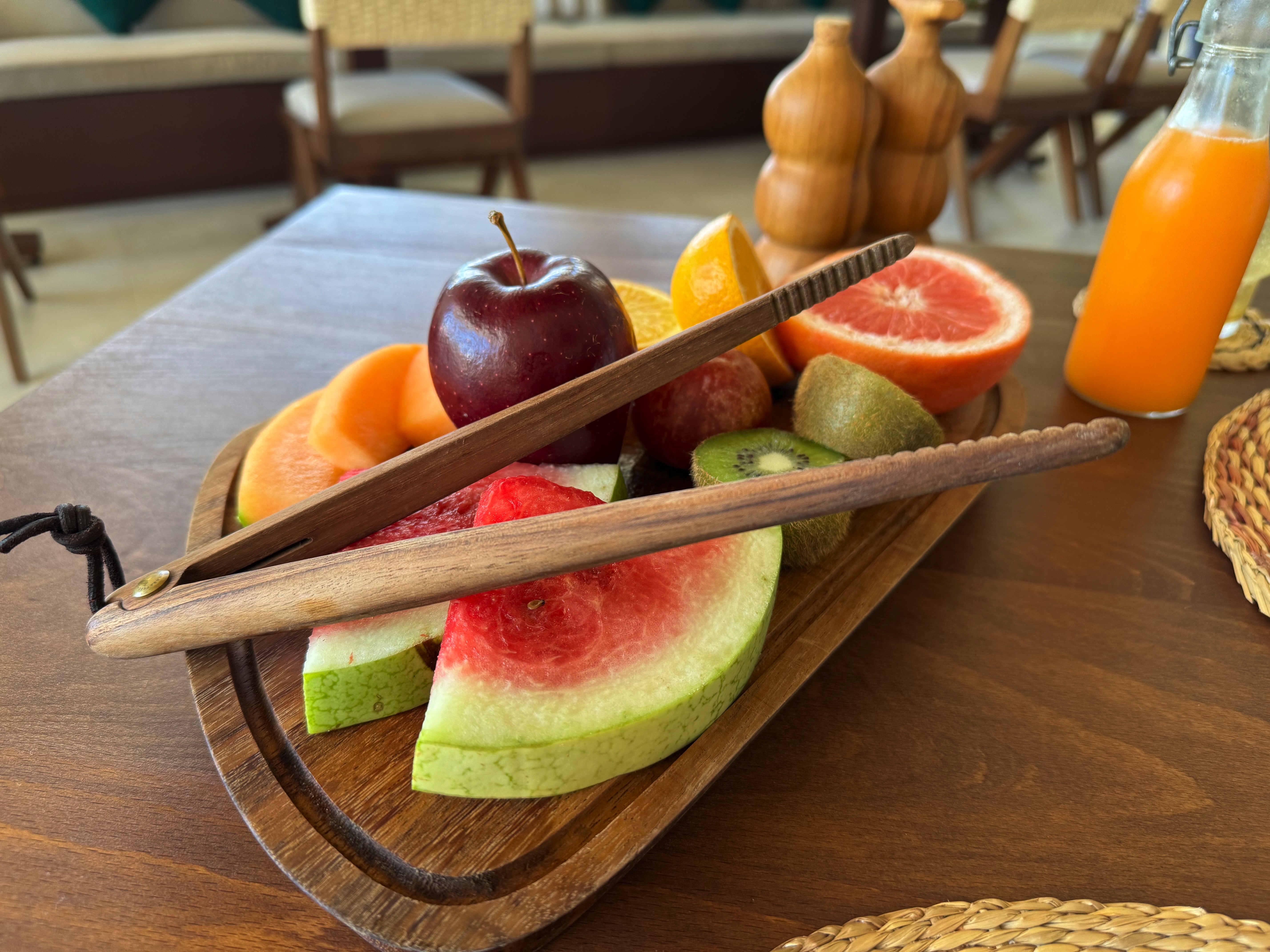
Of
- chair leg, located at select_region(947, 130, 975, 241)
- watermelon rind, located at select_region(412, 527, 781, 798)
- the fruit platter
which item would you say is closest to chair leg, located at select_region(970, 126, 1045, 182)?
chair leg, located at select_region(947, 130, 975, 241)

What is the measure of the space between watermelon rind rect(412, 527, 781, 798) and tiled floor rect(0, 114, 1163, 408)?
2014mm

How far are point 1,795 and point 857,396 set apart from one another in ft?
1.81

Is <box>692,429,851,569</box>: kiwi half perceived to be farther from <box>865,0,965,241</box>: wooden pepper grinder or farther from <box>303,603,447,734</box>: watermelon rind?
<box>865,0,965,241</box>: wooden pepper grinder

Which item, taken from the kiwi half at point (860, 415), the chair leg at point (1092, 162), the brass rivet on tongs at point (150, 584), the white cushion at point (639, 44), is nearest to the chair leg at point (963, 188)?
the chair leg at point (1092, 162)

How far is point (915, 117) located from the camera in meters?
0.90

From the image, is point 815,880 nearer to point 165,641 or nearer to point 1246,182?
point 165,641

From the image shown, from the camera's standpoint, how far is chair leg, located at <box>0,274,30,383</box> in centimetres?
197

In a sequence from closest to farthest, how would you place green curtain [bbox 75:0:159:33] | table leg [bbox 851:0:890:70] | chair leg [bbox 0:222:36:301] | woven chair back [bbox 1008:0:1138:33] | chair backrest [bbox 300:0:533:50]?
1. chair backrest [bbox 300:0:533:50]
2. chair leg [bbox 0:222:36:301]
3. woven chair back [bbox 1008:0:1138:33]
4. green curtain [bbox 75:0:159:33]
5. table leg [bbox 851:0:890:70]

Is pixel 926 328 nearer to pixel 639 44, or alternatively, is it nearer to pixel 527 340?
pixel 527 340

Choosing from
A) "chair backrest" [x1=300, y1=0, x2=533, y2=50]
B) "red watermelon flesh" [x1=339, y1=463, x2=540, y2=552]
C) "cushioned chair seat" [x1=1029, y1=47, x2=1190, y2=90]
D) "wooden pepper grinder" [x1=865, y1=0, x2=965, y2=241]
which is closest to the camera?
"red watermelon flesh" [x1=339, y1=463, x2=540, y2=552]

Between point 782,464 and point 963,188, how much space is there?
2.56 m

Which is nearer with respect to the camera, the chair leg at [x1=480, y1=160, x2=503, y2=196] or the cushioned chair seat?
the chair leg at [x1=480, y1=160, x2=503, y2=196]

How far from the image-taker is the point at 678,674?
421 millimetres

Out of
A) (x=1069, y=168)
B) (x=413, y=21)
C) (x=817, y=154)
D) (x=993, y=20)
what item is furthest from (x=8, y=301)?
(x=993, y=20)
